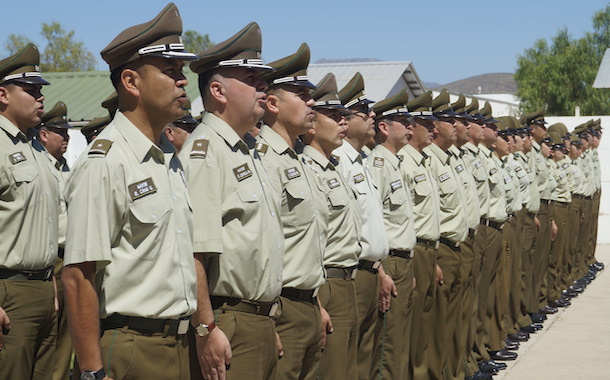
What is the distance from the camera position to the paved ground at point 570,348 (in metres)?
8.73

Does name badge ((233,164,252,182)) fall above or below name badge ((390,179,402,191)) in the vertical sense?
above

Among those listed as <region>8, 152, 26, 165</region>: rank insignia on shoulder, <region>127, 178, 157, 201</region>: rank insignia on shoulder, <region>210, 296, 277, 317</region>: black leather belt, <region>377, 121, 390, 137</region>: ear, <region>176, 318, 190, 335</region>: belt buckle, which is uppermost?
<region>127, 178, 157, 201</region>: rank insignia on shoulder

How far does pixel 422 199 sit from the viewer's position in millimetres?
7363

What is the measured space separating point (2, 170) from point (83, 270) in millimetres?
2168

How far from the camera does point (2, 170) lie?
518 cm

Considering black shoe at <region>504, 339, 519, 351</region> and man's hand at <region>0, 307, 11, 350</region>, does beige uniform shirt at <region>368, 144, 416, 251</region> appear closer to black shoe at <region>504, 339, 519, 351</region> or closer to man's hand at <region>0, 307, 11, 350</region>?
man's hand at <region>0, 307, 11, 350</region>

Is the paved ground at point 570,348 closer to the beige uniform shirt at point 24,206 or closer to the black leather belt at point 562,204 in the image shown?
the black leather belt at point 562,204

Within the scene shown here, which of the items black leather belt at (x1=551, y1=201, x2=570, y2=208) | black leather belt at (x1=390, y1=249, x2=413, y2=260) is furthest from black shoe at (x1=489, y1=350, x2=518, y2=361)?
black leather belt at (x1=551, y1=201, x2=570, y2=208)

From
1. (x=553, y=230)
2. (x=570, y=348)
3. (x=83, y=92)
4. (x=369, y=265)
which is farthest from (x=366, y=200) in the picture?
→ (x=83, y=92)

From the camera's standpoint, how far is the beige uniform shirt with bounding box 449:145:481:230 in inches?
325

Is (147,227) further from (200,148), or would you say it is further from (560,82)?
(560,82)

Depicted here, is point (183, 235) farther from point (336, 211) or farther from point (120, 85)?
point (336, 211)

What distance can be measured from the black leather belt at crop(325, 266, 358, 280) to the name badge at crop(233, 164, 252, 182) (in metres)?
1.61

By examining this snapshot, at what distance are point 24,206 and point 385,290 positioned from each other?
8.03ft
